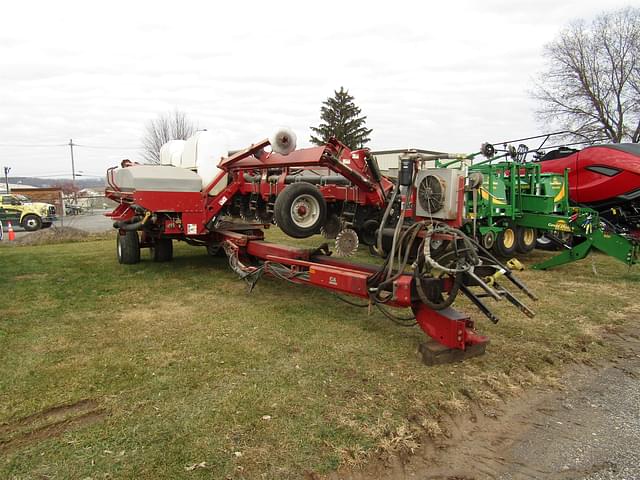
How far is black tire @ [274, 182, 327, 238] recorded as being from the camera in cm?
561

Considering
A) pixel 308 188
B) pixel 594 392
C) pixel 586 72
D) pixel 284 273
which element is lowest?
pixel 594 392

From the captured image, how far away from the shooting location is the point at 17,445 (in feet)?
9.29

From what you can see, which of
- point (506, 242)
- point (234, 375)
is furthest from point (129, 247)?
point (506, 242)

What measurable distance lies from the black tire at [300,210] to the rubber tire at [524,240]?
5.69 meters

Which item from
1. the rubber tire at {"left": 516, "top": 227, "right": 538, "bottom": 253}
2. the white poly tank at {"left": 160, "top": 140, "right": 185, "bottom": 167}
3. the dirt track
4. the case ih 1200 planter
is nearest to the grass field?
the dirt track

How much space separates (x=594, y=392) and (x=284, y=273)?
3340 millimetres

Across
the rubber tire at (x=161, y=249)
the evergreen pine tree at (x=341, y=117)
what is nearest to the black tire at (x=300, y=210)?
the rubber tire at (x=161, y=249)

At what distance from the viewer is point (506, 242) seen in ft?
31.6

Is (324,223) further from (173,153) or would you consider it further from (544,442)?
(173,153)

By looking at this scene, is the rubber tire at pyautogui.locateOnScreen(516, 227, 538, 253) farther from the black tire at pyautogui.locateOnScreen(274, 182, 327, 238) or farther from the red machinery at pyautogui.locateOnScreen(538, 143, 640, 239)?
the black tire at pyautogui.locateOnScreen(274, 182, 327, 238)

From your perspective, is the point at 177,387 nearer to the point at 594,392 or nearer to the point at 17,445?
the point at 17,445

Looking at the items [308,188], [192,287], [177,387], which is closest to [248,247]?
[192,287]

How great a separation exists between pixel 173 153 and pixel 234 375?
5905 millimetres

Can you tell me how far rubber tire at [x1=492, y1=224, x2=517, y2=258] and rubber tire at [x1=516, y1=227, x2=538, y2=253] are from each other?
0.56ft
